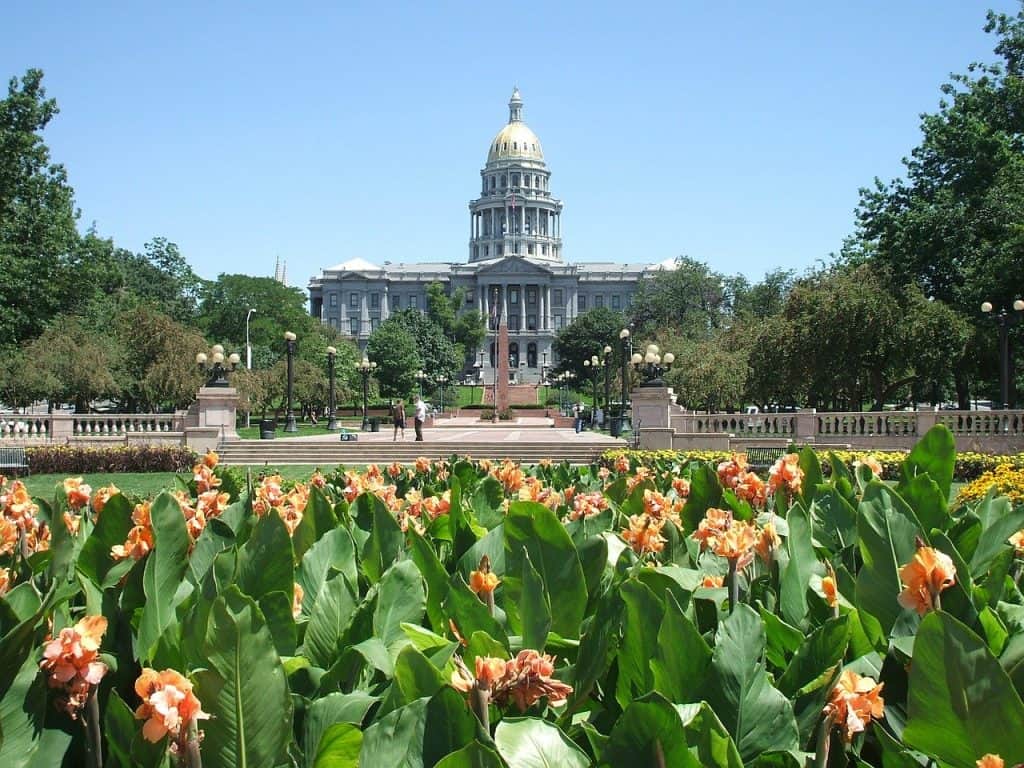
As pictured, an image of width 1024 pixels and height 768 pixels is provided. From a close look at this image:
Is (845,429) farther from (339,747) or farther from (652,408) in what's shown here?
(339,747)

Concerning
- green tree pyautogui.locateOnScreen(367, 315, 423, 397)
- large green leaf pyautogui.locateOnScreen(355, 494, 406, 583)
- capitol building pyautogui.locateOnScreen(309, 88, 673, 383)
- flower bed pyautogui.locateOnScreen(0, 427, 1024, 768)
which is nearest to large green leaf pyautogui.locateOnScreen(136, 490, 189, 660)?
flower bed pyautogui.locateOnScreen(0, 427, 1024, 768)

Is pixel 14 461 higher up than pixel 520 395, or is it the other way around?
pixel 520 395

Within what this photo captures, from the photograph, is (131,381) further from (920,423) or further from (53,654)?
(53,654)

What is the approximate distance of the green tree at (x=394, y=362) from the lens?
82312 millimetres

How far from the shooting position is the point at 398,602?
2275mm

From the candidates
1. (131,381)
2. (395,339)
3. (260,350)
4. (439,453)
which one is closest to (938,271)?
(439,453)

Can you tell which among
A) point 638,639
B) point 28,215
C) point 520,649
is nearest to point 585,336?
point 28,215

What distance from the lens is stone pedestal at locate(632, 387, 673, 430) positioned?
92.5ft

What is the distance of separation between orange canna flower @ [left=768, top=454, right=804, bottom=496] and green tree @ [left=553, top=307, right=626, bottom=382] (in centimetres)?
10868

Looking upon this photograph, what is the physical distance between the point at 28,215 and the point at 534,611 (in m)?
38.7

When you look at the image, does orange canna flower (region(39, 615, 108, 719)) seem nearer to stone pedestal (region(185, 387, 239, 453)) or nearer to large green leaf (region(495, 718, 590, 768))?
large green leaf (region(495, 718, 590, 768))

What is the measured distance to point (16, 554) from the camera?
9.96 feet

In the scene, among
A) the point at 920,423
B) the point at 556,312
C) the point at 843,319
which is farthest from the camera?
the point at 556,312

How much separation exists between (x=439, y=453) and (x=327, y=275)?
121 m
